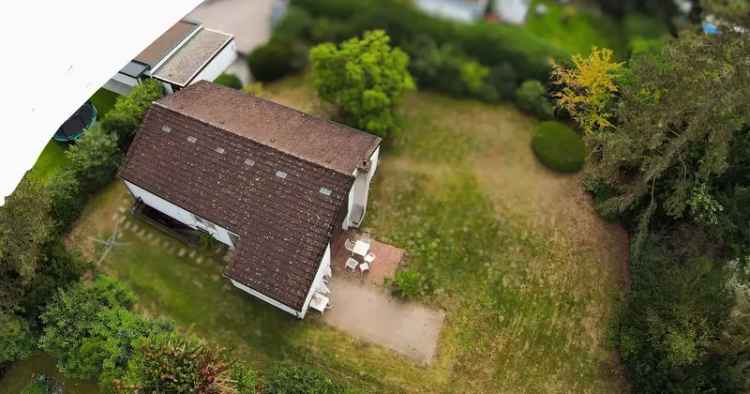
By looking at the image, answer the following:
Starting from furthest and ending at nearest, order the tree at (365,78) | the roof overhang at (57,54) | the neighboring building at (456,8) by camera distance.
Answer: the neighboring building at (456,8) → the tree at (365,78) → the roof overhang at (57,54)

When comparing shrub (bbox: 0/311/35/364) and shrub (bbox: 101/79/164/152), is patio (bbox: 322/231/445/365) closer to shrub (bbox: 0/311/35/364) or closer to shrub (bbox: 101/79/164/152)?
shrub (bbox: 101/79/164/152)

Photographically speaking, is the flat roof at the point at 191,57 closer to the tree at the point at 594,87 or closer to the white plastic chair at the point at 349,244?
the white plastic chair at the point at 349,244

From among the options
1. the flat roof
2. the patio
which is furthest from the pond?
the flat roof

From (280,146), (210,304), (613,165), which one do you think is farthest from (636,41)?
(210,304)

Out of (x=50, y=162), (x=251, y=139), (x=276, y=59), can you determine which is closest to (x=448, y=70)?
(x=276, y=59)

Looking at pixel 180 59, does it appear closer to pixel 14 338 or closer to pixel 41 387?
pixel 14 338

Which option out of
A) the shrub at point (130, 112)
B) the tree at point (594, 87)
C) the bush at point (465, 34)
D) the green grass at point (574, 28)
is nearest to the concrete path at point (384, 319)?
the tree at point (594, 87)
